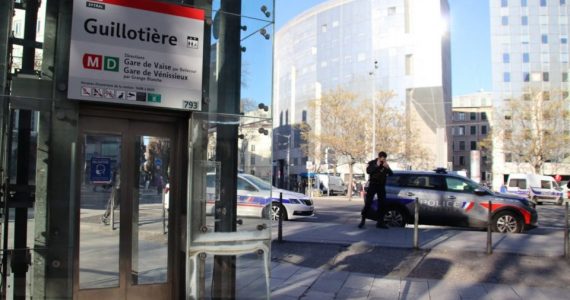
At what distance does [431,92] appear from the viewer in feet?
209

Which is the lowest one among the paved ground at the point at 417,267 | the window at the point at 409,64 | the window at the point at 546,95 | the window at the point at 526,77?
the paved ground at the point at 417,267

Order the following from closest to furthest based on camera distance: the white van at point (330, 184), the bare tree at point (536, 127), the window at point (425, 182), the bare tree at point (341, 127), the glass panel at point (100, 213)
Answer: the glass panel at point (100, 213) < the window at point (425, 182) < the bare tree at point (341, 127) < the bare tree at point (536, 127) < the white van at point (330, 184)

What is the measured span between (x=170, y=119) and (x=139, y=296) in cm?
199

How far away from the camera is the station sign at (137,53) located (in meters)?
4.70

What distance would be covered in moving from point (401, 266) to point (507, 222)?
567 centimetres

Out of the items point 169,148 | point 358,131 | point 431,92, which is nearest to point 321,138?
point 358,131

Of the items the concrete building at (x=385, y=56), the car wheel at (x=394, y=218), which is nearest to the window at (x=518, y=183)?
the concrete building at (x=385, y=56)

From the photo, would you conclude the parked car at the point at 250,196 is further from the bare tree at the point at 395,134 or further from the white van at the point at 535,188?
the bare tree at the point at 395,134

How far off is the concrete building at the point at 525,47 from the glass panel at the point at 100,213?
266 feet

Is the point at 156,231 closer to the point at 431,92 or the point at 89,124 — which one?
the point at 89,124

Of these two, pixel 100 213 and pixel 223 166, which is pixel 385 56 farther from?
pixel 100 213

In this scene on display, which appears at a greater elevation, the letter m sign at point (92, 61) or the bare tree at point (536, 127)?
the bare tree at point (536, 127)

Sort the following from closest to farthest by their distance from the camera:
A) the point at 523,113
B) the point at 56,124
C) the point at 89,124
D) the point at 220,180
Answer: the point at 56,124, the point at 89,124, the point at 220,180, the point at 523,113

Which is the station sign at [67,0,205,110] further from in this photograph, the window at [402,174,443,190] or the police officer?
the window at [402,174,443,190]
